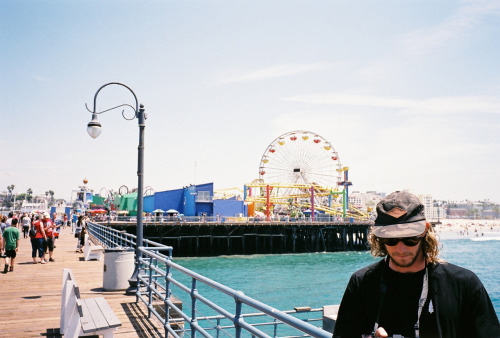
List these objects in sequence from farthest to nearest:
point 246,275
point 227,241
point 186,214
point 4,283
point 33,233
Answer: point 186,214
point 227,241
point 246,275
point 33,233
point 4,283

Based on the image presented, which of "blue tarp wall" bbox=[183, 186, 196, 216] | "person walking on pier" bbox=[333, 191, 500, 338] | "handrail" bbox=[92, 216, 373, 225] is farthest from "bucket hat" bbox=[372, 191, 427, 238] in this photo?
"blue tarp wall" bbox=[183, 186, 196, 216]

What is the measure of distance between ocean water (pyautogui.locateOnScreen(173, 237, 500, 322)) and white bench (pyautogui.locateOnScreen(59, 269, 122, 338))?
46.9 ft

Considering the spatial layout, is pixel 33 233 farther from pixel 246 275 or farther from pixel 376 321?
pixel 246 275

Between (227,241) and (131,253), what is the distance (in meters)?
38.0

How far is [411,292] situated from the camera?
1.73 meters

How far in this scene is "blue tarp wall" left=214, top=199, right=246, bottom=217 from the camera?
57.2 m

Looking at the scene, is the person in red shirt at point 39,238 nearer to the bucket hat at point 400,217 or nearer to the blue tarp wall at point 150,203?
the bucket hat at point 400,217

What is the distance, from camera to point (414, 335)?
1.66 metres

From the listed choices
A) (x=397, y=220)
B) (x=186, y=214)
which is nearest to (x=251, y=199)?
(x=186, y=214)

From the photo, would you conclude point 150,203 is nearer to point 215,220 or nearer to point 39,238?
point 215,220

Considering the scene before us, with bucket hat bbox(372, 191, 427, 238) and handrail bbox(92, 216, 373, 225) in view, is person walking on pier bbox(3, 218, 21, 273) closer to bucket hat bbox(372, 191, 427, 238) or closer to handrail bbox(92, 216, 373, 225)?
Result: bucket hat bbox(372, 191, 427, 238)

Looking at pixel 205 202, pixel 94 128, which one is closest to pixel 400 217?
pixel 94 128

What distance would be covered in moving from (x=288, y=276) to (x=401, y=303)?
30.9 m

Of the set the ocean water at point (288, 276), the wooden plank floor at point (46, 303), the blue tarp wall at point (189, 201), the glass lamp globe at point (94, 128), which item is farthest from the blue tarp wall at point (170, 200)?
the glass lamp globe at point (94, 128)
